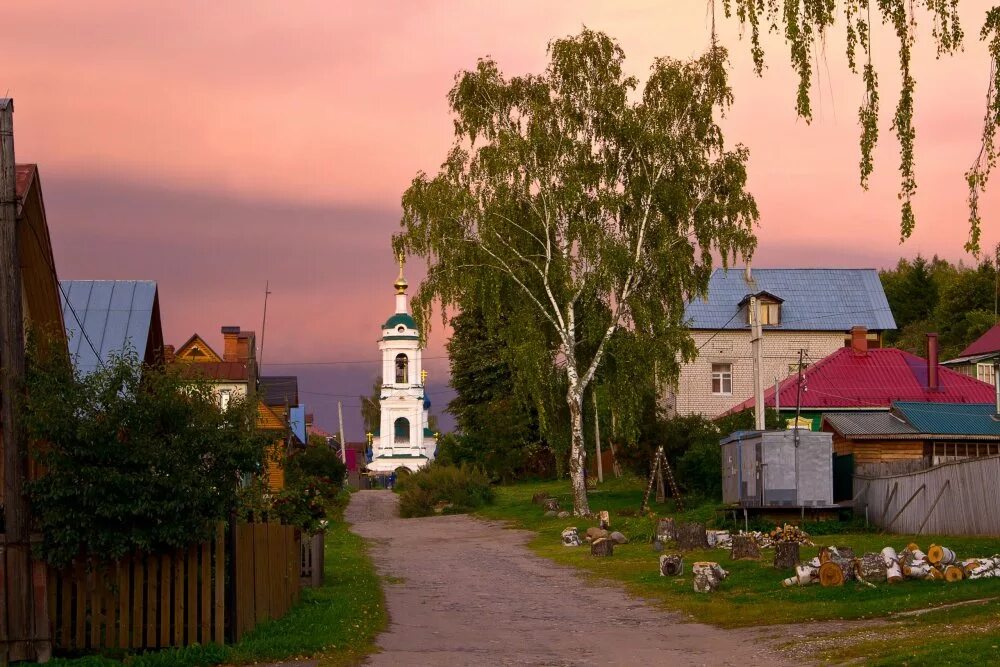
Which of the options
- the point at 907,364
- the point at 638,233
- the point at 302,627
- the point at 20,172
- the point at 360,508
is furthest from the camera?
the point at 360,508

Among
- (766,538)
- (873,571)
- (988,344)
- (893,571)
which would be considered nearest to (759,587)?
(873,571)

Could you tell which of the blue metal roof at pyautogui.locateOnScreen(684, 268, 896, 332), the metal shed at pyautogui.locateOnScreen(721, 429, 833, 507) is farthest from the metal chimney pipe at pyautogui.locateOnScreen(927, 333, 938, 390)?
the metal shed at pyautogui.locateOnScreen(721, 429, 833, 507)

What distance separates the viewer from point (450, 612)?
21.5m

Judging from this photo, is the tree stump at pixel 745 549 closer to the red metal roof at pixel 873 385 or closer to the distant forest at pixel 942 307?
the red metal roof at pixel 873 385

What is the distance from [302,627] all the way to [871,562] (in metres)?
9.44

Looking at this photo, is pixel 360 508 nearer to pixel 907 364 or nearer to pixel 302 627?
pixel 907 364

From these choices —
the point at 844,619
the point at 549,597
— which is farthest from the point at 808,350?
the point at 844,619

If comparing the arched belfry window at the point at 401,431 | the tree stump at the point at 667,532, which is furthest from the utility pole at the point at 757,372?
the arched belfry window at the point at 401,431

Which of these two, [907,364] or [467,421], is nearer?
[907,364]

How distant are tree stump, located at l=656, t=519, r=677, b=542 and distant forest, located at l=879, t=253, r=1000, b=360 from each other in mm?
48003

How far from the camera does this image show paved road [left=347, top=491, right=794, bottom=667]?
629 inches

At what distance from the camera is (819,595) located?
68.1 ft

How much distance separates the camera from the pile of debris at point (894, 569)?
816 inches

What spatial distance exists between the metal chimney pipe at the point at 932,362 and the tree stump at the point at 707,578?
3308cm
